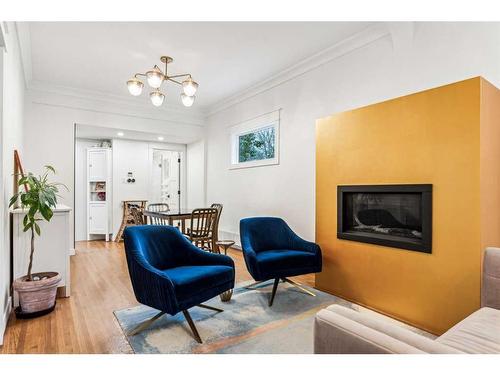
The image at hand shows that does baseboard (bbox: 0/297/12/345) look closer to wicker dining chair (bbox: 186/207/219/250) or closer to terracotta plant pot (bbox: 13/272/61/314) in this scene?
terracotta plant pot (bbox: 13/272/61/314)

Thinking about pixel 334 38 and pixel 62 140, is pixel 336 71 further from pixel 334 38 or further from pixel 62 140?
pixel 62 140

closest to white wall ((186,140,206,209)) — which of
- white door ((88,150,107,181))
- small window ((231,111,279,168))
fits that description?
small window ((231,111,279,168))

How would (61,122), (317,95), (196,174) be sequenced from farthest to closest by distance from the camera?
(196,174), (61,122), (317,95)

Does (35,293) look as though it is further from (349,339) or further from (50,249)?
(349,339)

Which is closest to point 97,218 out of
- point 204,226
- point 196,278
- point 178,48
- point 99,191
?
point 99,191

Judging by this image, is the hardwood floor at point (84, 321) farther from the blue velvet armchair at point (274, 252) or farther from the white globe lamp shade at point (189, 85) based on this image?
the white globe lamp shade at point (189, 85)

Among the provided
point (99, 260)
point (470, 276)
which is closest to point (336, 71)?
point (470, 276)

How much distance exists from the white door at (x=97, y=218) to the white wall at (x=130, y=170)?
25cm

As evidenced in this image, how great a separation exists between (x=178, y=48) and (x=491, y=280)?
382 centimetres

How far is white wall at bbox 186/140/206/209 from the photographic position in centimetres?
661

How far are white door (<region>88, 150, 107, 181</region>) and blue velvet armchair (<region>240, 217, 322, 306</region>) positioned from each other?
465cm

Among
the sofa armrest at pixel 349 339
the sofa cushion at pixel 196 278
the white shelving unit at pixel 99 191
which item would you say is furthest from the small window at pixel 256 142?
the sofa armrest at pixel 349 339

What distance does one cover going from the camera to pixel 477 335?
4.72 feet

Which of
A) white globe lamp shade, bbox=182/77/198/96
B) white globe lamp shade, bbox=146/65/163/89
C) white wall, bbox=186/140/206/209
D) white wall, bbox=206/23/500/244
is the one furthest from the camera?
white wall, bbox=186/140/206/209
